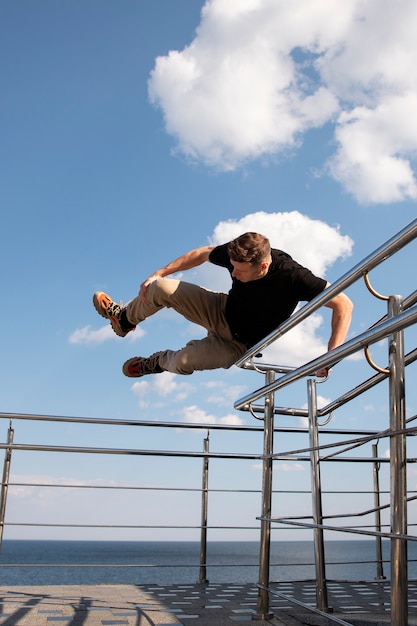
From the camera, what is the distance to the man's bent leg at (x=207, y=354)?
9.28 feet

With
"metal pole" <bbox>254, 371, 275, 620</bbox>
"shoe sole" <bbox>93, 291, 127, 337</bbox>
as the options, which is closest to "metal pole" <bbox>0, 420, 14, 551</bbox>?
"shoe sole" <bbox>93, 291, 127, 337</bbox>

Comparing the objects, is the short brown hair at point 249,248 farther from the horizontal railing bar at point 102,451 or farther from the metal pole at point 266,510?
the horizontal railing bar at point 102,451

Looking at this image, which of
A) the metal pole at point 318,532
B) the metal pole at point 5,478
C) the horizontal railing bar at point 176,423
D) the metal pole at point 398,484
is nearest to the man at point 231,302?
the horizontal railing bar at point 176,423

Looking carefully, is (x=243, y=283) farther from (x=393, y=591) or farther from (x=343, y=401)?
(x=393, y=591)

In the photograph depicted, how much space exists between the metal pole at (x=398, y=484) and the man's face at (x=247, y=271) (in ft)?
3.75

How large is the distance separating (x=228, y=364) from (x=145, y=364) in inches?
20.2

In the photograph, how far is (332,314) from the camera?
8.23ft

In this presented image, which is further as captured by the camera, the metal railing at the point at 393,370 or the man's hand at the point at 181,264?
the man's hand at the point at 181,264

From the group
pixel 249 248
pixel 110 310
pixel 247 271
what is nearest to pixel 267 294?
pixel 247 271

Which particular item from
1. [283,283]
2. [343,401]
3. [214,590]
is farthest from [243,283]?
[214,590]

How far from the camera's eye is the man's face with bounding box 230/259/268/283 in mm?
2527

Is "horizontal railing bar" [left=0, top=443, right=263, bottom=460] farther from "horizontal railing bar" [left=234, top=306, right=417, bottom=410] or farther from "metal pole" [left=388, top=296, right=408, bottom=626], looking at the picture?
"metal pole" [left=388, top=296, right=408, bottom=626]

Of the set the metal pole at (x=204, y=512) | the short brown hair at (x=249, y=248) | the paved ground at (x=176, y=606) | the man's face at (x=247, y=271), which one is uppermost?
the short brown hair at (x=249, y=248)

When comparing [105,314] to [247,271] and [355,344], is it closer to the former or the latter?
[247,271]
